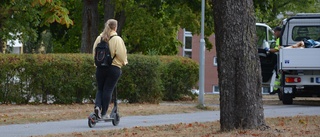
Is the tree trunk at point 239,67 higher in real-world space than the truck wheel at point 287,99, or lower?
higher

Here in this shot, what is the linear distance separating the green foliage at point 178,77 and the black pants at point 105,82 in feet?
28.6

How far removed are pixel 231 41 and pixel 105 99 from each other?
11.0 feet

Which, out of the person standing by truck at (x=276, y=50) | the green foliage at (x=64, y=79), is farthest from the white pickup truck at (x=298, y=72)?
the green foliage at (x=64, y=79)

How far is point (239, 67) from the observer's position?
12.1 m

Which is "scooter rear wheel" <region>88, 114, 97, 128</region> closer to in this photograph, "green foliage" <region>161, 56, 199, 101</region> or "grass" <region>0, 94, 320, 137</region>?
"grass" <region>0, 94, 320, 137</region>

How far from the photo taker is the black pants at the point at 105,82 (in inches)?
576

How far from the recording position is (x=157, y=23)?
3691 centimetres

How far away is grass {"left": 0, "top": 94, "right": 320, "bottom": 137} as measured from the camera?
12344mm

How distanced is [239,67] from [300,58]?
34.8ft

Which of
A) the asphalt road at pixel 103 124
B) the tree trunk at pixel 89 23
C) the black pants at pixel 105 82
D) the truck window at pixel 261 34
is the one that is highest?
the tree trunk at pixel 89 23

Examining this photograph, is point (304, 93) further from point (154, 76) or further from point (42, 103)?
point (42, 103)

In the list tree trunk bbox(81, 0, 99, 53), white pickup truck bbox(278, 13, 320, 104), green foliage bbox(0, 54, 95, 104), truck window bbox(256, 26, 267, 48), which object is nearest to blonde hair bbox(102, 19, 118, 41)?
green foliage bbox(0, 54, 95, 104)

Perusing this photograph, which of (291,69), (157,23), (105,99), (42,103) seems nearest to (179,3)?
(157,23)

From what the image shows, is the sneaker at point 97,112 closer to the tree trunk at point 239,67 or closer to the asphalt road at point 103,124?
the asphalt road at point 103,124
